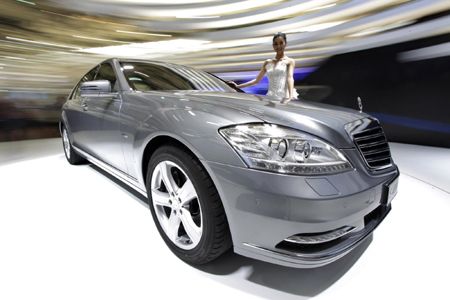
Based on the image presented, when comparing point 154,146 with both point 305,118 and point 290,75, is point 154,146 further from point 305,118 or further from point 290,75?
point 290,75

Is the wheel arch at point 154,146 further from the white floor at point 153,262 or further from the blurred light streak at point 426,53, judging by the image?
the blurred light streak at point 426,53

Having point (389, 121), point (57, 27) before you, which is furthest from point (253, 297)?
point (57, 27)

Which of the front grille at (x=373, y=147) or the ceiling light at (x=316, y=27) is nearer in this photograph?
the front grille at (x=373, y=147)

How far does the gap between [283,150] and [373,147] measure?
0.54 m

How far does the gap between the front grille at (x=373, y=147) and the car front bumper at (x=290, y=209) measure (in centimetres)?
14

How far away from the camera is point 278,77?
2.64 meters

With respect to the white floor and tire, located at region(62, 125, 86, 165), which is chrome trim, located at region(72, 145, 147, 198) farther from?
tire, located at region(62, 125, 86, 165)

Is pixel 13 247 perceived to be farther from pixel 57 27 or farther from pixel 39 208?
pixel 57 27

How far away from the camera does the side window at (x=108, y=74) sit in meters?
1.70

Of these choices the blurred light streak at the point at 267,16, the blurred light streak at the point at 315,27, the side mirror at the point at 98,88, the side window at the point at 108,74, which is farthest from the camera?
the blurred light streak at the point at 315,27

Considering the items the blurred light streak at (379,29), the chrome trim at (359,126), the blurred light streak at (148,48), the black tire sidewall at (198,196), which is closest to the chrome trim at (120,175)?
the black tire sidewall at (198,196)

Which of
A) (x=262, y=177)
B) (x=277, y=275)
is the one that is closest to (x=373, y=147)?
(x=262, y=177)

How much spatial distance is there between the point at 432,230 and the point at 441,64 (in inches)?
126

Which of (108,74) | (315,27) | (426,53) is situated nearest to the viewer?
(108,74)
